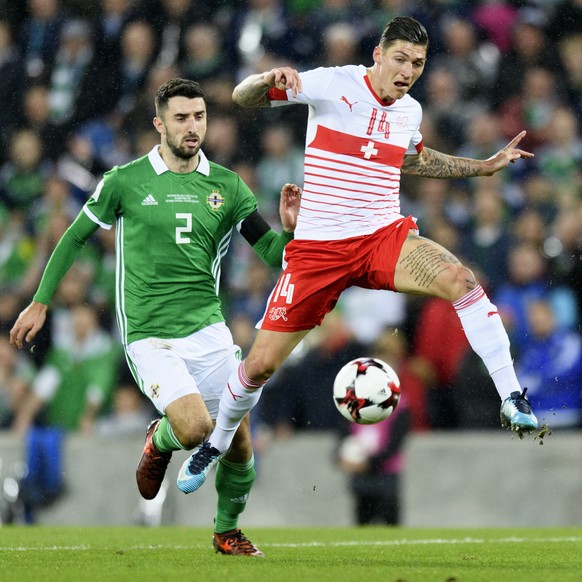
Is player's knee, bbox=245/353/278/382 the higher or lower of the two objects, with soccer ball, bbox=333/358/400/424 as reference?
higher

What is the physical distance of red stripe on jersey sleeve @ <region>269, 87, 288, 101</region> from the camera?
667 centimetres

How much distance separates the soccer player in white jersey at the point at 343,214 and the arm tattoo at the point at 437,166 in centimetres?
39

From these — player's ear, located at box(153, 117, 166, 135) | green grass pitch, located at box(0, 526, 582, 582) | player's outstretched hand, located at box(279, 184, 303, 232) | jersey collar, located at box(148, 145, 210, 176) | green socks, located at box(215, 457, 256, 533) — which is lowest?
green grass pitch, located at box(0, 526, 582, 582)

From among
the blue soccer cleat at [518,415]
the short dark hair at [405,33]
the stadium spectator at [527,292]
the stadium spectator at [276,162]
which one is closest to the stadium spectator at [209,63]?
the stadium spectator at [276,162]

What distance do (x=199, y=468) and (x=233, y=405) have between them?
400mm

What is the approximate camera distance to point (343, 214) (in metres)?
6.63

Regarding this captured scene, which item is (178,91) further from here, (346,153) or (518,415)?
(518,415)

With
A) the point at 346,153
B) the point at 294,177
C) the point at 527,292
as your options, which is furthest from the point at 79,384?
the point at 346,153

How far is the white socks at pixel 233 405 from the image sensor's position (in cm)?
667

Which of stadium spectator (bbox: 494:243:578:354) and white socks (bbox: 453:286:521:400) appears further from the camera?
stadium spectator (bbox: 494:243:578:354)

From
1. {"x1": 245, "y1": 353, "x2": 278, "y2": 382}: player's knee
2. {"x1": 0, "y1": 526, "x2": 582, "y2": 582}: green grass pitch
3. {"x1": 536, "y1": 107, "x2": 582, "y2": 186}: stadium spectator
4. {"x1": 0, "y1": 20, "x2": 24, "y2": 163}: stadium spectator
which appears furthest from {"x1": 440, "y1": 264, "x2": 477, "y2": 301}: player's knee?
{"x1": 0, "y1": 20, "x2": 24, "y2": 163}: stadium spectator

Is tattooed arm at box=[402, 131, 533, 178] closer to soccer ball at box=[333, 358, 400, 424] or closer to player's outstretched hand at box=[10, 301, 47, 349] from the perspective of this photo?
soccer ball at box=[333, 358, 400, 424]

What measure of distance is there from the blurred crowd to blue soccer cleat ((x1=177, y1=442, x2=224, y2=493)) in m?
3.63

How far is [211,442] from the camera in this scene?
6773mm
